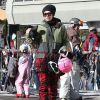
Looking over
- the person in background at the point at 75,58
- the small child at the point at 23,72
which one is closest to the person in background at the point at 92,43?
the small child at the point at 23,72

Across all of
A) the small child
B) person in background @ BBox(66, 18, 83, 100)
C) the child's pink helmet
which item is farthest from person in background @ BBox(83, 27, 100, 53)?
the child's pink helmet

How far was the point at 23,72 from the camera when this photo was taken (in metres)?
13.6

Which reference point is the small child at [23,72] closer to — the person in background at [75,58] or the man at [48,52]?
the person in background at [75,58]

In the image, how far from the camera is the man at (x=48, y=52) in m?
9.31

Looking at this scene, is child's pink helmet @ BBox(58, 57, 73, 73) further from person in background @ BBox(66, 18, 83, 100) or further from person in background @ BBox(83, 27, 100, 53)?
person in background @ BBox(83, 27, 100, 53)

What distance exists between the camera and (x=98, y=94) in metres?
13.5

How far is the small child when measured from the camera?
13586 millimetres

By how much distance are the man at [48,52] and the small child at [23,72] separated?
4.16 metres

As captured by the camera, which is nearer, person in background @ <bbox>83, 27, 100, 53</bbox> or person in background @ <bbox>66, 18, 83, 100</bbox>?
person in background @ <bbox>66, 18, 83, 100</bbox>

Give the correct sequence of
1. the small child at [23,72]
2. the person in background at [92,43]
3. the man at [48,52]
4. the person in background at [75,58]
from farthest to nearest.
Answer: the person in background at [92,43]
the small child at [23,72]
the person in background at [75,58]
the man at [48,52]

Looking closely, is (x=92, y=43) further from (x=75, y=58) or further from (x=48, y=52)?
(x=48, y=52)

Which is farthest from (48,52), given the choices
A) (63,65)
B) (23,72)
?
(23,72)

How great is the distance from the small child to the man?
4.16m

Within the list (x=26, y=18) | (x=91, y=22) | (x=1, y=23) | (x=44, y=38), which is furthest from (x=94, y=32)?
(x=1, y=23)
